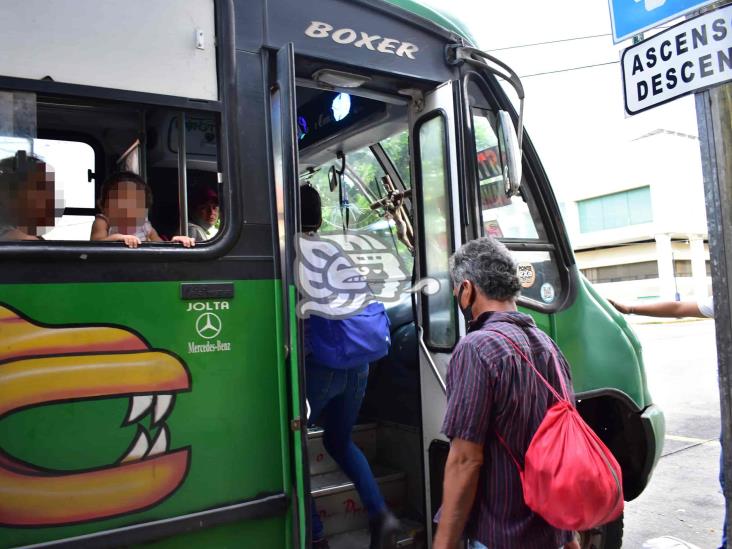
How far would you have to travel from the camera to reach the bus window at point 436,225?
10.0 feet

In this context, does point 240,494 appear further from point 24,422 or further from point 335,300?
point 335,300

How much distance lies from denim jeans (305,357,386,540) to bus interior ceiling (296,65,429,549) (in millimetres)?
212

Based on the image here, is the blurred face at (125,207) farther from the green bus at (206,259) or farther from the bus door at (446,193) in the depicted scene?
the bus door at (446,193)

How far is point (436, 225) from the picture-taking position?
3.12 meters

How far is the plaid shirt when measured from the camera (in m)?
1.85

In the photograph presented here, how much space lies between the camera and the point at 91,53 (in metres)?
2.14

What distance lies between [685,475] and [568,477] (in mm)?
4851

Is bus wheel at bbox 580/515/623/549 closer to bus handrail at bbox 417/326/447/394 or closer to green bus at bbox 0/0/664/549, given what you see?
green bus at bbox 0/0/664/549

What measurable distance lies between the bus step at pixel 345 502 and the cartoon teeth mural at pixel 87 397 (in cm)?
125

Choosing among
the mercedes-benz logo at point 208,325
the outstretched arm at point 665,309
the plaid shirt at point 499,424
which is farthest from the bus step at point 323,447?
the plaid shirt at point 499,424

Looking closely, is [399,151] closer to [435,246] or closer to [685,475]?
[435,246]

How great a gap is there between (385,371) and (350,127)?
160 cm

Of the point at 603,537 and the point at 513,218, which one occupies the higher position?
the point at 513,218

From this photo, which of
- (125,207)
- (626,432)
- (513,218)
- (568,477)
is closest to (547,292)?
(513,218)
